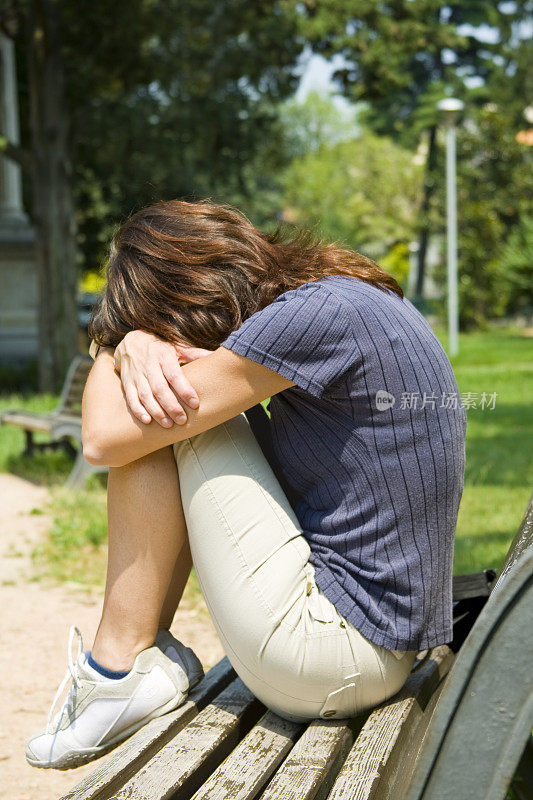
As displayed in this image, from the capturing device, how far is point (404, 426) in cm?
179

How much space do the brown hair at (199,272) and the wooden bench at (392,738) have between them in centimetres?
69

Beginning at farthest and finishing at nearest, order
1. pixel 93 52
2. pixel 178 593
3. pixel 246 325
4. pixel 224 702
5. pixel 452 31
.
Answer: pixel 452 31
pixel 93 52
pixel 178 593
pixel 224 702
pixel 246 325

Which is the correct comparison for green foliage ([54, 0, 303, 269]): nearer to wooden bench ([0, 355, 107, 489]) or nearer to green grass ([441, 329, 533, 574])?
green grass ([441, 329, 533, 574])

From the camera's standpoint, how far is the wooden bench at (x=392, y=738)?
103 cm

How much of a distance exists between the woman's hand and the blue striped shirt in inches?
5.3

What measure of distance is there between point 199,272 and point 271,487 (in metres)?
0.46

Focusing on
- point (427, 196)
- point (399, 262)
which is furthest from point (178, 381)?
point (427, 196)

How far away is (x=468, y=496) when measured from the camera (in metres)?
5.98

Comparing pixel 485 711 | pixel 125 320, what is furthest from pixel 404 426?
pixel 485 711

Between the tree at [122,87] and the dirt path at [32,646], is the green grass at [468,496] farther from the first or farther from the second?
the tree at [122,87]

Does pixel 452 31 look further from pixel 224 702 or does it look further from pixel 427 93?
pixel 427 93

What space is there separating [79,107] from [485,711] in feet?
43.3

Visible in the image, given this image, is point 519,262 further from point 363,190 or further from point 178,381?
point 178,381

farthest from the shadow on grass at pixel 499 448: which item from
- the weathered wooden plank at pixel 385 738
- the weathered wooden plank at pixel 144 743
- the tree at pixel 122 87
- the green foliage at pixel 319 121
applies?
the green foliage at pixel 319 121
